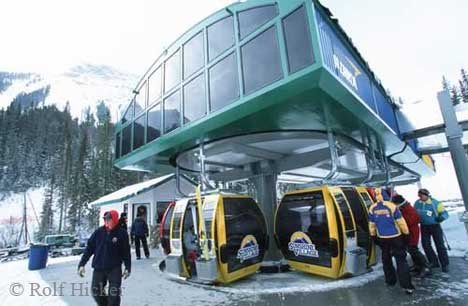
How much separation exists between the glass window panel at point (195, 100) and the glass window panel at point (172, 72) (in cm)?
79

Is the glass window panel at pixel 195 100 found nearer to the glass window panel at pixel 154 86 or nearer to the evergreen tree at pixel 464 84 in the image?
the glass window panel at pixel 154 86

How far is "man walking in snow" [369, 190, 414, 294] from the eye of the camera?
4.30m

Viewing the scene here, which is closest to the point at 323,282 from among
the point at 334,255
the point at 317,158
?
the point at 334,255

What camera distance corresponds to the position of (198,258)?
554cm

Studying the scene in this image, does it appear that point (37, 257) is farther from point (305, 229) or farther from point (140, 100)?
point (305, 229)

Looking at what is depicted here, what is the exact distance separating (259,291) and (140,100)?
320 inches

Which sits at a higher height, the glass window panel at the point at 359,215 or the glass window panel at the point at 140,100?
the glass window panel at the point at 140,100

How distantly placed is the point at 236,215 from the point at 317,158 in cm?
386

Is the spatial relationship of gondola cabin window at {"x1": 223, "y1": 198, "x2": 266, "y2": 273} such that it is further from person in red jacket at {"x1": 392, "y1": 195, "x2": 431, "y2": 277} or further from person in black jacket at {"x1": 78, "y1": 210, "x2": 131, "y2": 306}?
person in red jacket at {"x1": 392, "y1": 195, "x2": 431, "y2": 277}

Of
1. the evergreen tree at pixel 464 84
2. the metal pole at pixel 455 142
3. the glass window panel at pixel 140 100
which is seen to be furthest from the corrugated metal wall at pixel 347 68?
the evergreen tree at pixel 464 84

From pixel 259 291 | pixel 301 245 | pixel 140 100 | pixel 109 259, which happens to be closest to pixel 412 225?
pixel 301 245

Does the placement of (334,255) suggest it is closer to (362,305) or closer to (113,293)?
(362,305)

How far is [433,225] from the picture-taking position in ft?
17.6

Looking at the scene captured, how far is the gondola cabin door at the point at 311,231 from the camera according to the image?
520 cm
